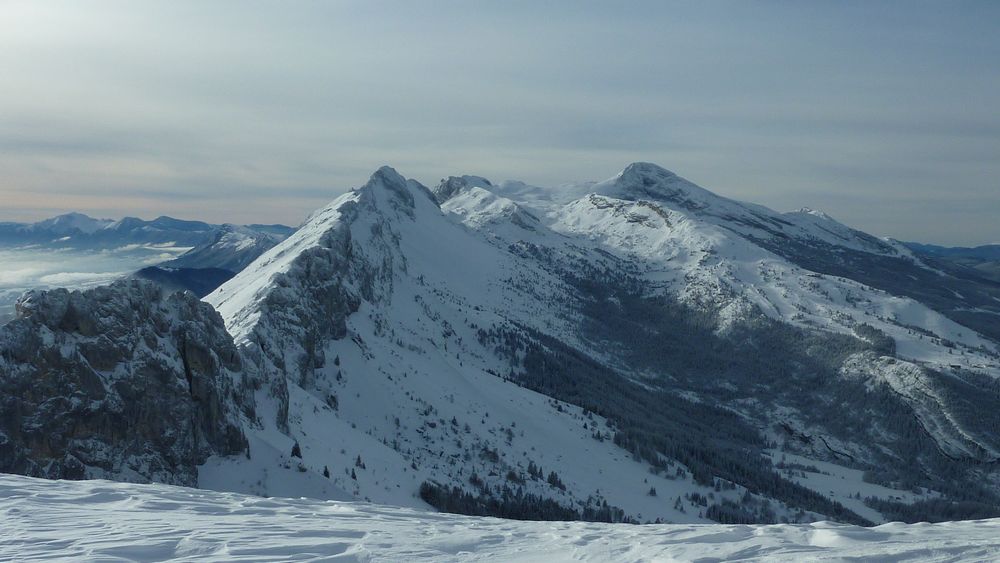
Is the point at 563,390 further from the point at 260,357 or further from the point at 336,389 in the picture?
the point at 260,357

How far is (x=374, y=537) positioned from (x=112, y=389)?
2011cm

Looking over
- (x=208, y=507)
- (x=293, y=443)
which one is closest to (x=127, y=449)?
(x=293, y=443)

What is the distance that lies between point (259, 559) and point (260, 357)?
3399cm

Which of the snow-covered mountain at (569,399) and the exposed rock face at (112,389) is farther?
the snow-covered mountain at (569,399)

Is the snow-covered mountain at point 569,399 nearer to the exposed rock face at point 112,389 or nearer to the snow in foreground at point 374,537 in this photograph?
the exposed rock face at point 112,389

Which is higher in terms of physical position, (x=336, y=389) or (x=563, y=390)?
(x=336, y=389)

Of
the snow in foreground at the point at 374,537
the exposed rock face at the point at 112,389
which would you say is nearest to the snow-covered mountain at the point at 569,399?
the exposed rock face at the point at 112,389

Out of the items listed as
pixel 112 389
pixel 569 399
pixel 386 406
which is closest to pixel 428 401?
pixel 386 406

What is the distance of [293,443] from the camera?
120 ft

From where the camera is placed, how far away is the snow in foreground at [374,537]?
11.9 meters

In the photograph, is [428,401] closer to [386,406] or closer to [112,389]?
[386,406]

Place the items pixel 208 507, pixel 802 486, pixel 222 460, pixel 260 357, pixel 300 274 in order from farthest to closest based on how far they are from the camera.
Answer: pixel 802 486
pixel 300 274
pixel 260 357
pixel 222 460
pixel 208 507

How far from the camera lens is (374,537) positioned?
13734 millimetres

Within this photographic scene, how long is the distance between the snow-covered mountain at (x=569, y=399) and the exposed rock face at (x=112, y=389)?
1.27 metres
